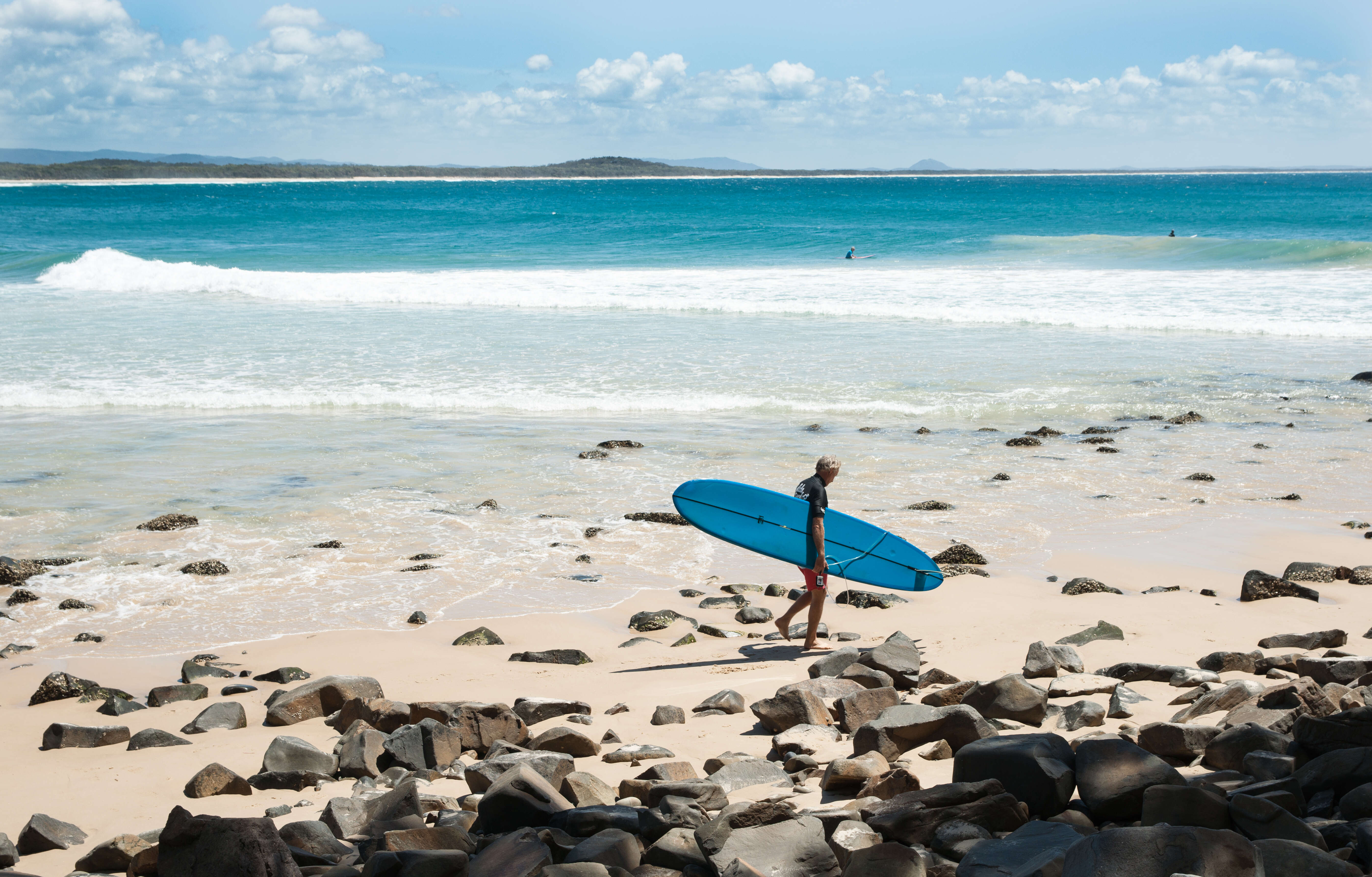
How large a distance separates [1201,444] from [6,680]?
11603 millimetres

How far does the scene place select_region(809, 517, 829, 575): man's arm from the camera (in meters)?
6.68

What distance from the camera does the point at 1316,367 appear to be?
1722 centimetres

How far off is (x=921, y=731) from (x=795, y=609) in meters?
2.26

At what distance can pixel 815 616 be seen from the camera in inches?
257

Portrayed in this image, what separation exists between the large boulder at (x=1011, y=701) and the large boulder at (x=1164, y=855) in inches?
70.8

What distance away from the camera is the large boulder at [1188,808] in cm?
323

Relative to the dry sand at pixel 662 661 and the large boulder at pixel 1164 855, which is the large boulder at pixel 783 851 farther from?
the large boulder at pixel 1164 855

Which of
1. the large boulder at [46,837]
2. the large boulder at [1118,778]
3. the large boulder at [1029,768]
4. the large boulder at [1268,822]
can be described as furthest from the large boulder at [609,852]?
the large boulder at [46,837]

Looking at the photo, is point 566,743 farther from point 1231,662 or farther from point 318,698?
point 1231,662

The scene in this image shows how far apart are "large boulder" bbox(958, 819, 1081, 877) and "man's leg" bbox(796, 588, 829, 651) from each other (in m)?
3.24

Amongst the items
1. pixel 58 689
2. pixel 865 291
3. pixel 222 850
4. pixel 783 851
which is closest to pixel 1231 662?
pixel 783 851

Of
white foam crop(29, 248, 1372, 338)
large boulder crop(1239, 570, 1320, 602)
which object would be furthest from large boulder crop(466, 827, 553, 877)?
white foam crop(29, 248, 1372, 338)

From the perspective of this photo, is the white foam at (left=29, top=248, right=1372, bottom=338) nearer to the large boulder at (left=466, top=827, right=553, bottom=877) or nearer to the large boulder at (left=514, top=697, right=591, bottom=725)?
the large boulder at (left=514, top=697, right=591, bottom=725)

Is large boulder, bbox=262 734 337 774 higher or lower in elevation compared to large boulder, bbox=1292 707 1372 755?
lower
